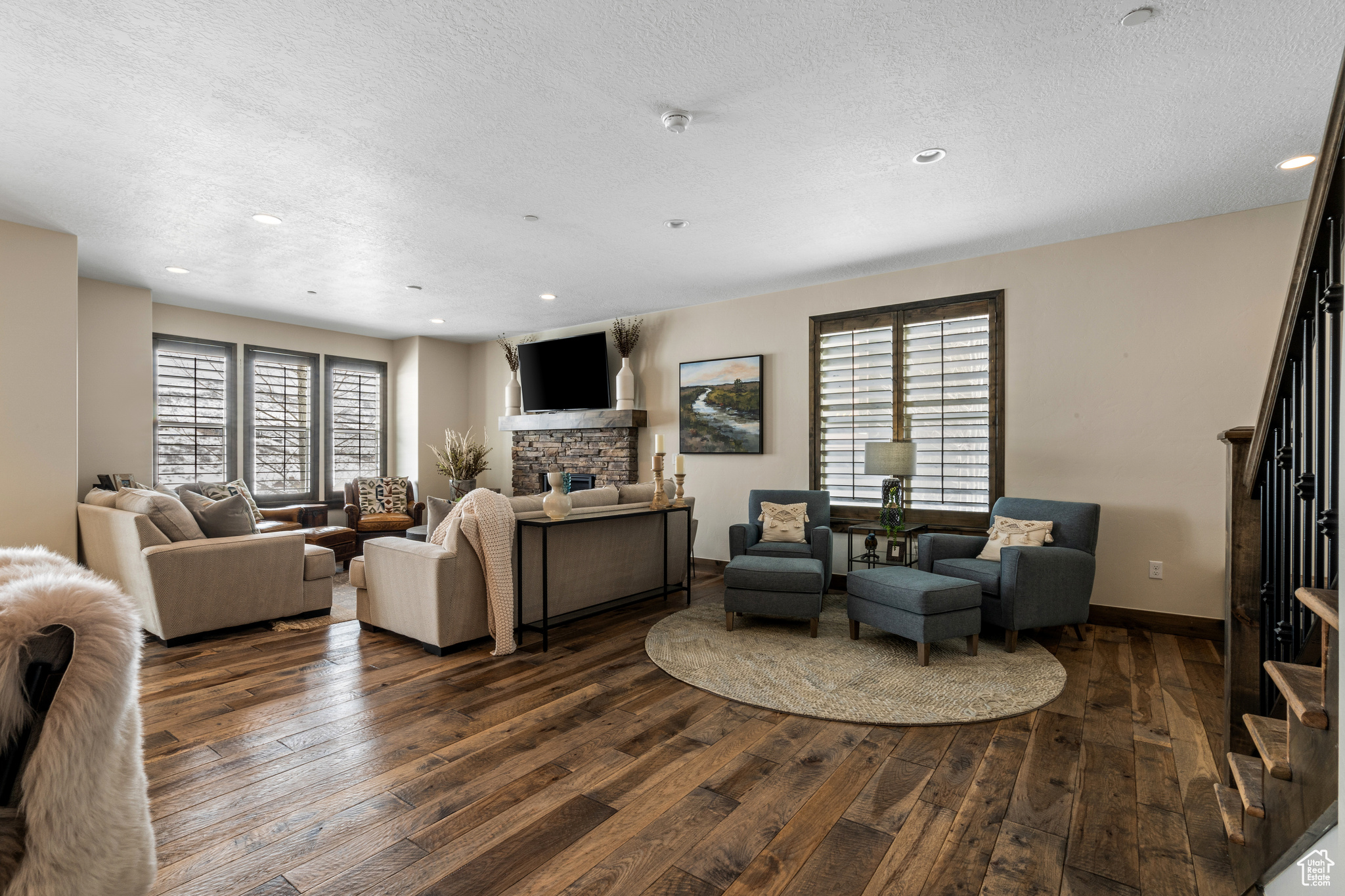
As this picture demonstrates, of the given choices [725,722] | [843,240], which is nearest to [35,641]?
[725,722]

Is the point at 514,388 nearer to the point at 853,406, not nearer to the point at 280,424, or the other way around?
the point at 280,424

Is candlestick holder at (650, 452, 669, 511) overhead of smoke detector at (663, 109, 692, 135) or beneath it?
beneath

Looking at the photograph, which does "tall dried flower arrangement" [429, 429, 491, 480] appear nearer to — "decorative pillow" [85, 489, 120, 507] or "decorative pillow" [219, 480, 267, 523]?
"decorative pillow" [219, 480, 267, 523]

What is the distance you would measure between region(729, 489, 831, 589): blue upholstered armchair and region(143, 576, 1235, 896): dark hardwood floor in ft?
5.48

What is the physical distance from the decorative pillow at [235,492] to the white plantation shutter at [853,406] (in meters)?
5.24

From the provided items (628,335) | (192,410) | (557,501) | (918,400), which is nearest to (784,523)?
(918,400)

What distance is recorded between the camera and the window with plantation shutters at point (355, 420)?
7.58 meters

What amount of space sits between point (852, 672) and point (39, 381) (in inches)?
212

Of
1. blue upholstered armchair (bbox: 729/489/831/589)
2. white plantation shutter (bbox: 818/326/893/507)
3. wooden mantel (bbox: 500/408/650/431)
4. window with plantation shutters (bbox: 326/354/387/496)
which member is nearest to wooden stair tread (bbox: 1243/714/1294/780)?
blue upholstered armchair (bbox: 729/489/831/589)

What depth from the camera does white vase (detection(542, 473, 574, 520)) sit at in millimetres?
3793


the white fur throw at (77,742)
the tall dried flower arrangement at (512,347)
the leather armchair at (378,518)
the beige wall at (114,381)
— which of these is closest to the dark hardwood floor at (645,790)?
the white fur throw at (77,742)

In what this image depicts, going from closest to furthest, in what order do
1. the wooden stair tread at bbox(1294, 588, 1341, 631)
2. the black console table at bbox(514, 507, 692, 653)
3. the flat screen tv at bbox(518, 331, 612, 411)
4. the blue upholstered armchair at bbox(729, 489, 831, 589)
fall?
the wooden stair tread at bbox(1294, 588, 1341, 631), the black console table at bbox(514, 507, 692, 653), the blue upholstered armchair at bbox(729, 489, 831, 589), the flat screen tv at bbox(518, 331, 612, 411)

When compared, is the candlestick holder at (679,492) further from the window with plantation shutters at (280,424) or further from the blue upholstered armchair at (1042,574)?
the window with plantation shutters at (280,424)

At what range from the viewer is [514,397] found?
308 inches
